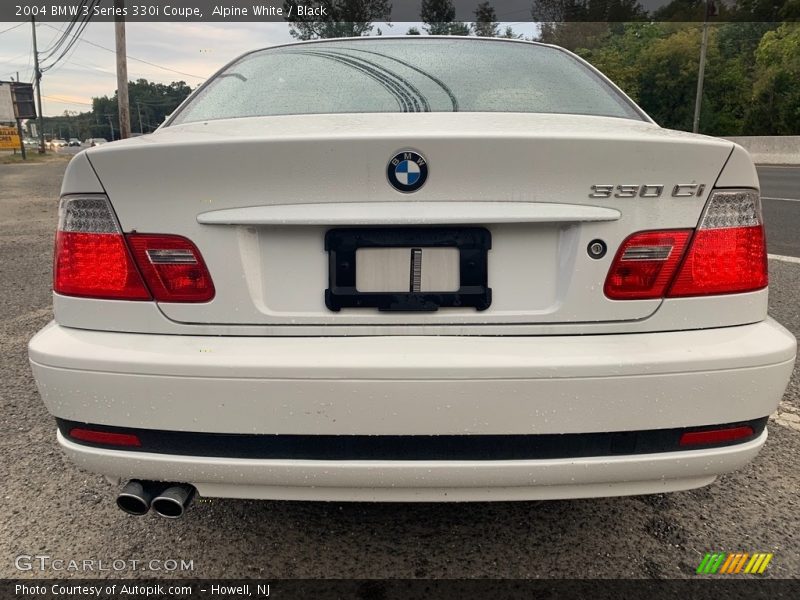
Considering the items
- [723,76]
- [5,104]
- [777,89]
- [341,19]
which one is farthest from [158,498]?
[5,104]

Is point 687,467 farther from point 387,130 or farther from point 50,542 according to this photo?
point 50,542

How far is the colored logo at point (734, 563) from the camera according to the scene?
1.83m

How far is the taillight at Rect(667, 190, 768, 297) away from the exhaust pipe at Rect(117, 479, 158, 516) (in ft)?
4.64

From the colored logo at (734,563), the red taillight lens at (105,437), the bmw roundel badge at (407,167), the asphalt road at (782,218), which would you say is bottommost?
the colored logo at (734,563)

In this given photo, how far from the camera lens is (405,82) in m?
2.25

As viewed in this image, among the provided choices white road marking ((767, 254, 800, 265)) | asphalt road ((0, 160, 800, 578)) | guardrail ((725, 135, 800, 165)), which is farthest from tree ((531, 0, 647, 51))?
asphalt road ((0, 160, 800, 578))

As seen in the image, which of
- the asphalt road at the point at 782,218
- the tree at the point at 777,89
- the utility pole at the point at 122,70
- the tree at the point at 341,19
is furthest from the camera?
the tree at the point at 777,89

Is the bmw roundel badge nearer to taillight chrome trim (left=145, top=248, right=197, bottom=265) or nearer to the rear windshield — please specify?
taillight chrome trim (left=145, top=248, right=197, bottom=265)

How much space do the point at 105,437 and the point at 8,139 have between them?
197 ft

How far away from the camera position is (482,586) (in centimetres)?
177

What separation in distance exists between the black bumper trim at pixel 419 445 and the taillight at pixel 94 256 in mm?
356

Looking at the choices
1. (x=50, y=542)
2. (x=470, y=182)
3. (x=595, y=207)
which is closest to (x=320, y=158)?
(x=470, y=182)

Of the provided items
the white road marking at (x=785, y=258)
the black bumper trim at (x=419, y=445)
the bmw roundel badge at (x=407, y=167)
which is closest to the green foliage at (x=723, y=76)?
the white road marking at (x=785, y=258)

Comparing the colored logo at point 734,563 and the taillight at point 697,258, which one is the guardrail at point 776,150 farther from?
the taillight at point 697,258
